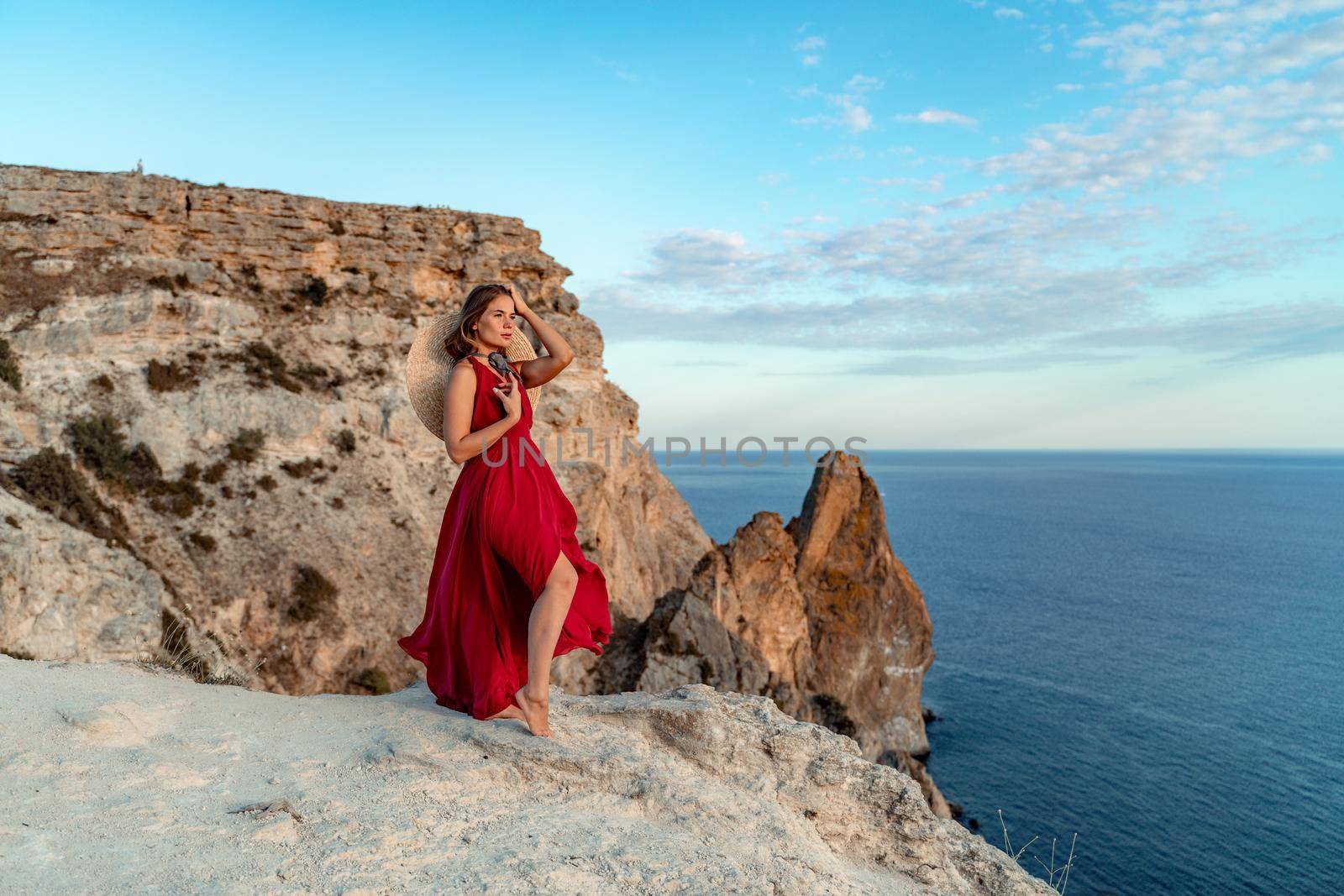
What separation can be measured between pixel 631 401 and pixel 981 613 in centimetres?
3589

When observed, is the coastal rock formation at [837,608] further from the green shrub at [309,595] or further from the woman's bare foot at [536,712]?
the woman's bare foot at [536,712]

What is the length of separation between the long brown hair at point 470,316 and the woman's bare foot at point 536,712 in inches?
98.1

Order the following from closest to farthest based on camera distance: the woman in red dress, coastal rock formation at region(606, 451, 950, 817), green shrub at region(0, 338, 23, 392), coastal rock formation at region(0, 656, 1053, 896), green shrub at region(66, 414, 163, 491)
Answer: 1. coastal rock formation at region(0, 656, 1053, 896)
2. the woman in red dress
3. green shrub at region(66, 414, 163, 491)
4. green shrub at region(0, 338, 23, 392)
5. coastal rock formation at region(606, 451, 950, 817)

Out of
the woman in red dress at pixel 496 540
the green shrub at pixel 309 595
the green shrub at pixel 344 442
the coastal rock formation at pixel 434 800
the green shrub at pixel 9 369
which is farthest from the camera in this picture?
the green shrub at pixel 344 442

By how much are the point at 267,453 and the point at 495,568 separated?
21.1m

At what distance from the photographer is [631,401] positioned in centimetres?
3778

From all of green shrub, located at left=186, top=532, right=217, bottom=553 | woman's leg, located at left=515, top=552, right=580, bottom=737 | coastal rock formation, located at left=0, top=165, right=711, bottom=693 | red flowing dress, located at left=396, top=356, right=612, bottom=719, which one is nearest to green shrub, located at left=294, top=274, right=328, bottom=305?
coastal rock formation, located at left=0, top=165, right=711, bottom=693

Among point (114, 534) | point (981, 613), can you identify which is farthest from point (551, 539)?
point (981, 613)

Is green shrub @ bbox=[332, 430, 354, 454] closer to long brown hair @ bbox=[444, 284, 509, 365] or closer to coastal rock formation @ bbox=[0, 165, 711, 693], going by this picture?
coastal rock formation @ bbox=[0, 165, 711, 693]

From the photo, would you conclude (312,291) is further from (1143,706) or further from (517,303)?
(1143,706)

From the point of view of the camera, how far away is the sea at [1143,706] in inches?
1131

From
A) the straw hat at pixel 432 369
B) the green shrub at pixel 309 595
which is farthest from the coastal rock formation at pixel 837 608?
the straw hat at pixel 432 369

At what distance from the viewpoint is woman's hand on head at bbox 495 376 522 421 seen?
18.7 ft

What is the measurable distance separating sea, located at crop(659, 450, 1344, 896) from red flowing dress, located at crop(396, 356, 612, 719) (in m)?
3.45
